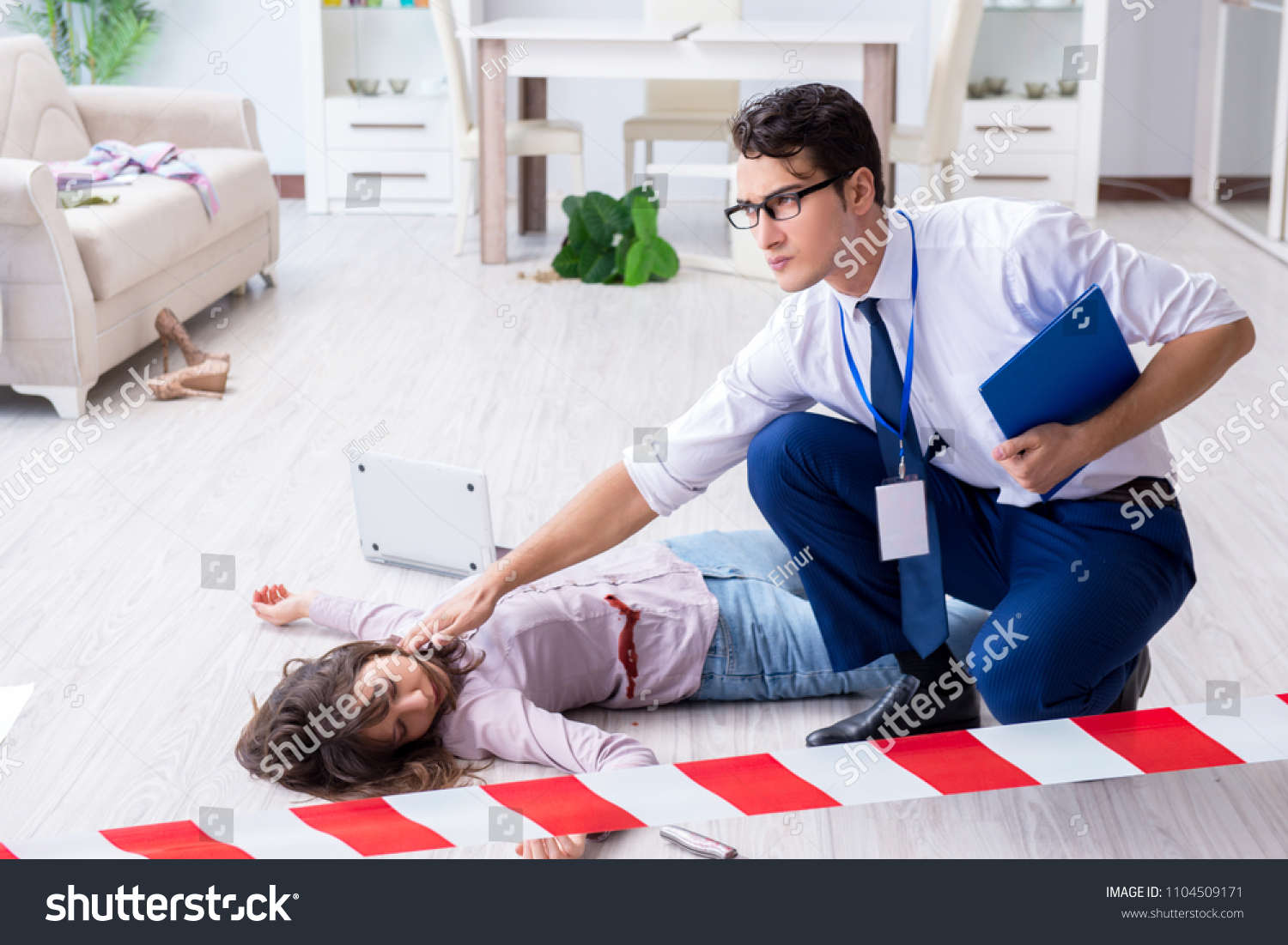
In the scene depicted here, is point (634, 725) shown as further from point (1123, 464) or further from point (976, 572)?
point (1123, 464)

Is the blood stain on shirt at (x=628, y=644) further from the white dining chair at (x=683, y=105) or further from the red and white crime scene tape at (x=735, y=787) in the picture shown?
the white dining chair at (x=683, y=105)

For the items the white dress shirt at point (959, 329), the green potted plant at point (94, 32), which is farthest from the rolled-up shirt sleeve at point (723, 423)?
the green potted plant at point (94, 32)

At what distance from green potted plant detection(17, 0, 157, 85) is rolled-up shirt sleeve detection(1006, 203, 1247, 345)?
508cm

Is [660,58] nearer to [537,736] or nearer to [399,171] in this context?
[399,171]

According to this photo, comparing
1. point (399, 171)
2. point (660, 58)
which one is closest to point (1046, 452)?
point (660, 58)

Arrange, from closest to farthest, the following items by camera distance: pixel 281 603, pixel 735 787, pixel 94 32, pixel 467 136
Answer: pixel 735 787, pixel 281 603, pixel 467 136, pixel 94 32

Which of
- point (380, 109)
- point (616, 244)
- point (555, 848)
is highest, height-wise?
point (380, 109)

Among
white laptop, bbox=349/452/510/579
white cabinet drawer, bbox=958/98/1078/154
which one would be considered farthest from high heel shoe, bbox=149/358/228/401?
white cabinet drawer, bbox=958/98/1078/154

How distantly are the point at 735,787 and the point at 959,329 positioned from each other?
59cm

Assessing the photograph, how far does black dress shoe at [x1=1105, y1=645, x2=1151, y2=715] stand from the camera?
1.58 m

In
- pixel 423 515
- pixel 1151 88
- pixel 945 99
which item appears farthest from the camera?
pixel 1151 88

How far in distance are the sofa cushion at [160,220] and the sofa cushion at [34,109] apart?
361 mm

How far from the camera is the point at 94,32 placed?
5492mm

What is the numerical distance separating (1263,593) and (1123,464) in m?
0.78
